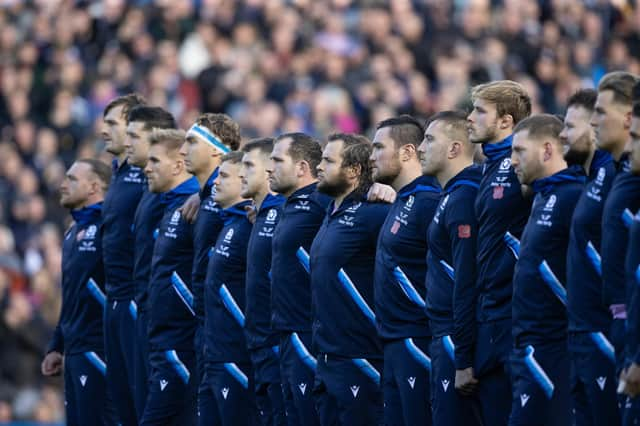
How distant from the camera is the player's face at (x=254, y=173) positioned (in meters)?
11.5

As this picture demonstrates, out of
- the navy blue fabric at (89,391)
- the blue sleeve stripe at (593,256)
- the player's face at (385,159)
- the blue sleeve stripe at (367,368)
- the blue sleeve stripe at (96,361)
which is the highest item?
the player's face at (385,159)

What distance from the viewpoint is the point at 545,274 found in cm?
906

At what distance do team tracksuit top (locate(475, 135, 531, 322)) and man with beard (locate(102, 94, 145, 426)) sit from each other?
4.00 meters

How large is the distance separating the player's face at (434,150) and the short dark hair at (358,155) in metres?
0.82

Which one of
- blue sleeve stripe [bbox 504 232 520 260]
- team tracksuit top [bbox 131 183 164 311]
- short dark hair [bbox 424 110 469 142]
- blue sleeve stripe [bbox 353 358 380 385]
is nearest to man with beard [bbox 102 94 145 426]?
team tracksuit top [bbox 131 183 164 311]

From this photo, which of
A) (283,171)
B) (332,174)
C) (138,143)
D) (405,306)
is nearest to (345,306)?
(405,306)

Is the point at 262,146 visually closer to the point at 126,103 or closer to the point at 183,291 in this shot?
the point at 183,291

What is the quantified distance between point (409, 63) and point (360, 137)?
995 centimetres

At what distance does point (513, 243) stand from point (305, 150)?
2.26m

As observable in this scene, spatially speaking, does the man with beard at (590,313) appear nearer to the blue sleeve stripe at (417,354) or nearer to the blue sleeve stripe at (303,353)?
the blue sleeve stripe at (417,354)

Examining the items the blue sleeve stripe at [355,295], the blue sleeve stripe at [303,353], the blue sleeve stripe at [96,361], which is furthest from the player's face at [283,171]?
the blue sleeve stripe at [96,361]

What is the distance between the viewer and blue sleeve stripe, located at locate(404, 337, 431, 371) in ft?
33.3

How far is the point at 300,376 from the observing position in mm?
10820

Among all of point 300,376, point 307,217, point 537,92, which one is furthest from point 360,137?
point 537,92
